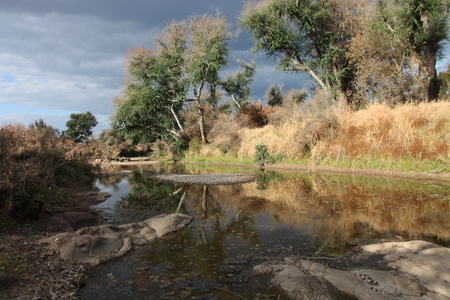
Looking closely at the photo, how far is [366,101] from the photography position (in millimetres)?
19766

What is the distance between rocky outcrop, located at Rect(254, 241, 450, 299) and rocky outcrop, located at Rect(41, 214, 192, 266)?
245 cm

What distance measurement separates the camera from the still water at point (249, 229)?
12.1ft

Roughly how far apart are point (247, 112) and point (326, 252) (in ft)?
74.8

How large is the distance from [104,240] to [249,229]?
115 inches

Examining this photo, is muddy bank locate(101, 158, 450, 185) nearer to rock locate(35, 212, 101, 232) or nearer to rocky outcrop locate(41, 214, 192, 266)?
rocky outcrop locate(41, 214, 192, 266)

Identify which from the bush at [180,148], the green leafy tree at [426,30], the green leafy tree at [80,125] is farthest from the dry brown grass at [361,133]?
the green leafy tree at [80,125]

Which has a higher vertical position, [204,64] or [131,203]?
[204,64]

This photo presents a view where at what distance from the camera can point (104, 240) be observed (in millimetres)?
4758

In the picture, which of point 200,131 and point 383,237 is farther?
point 200,131

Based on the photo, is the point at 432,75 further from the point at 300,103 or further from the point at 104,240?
the point at 104,240

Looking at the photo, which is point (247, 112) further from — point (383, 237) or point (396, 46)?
point (383, 237)

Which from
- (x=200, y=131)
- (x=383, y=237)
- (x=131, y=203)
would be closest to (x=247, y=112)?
(x=200, y=131)

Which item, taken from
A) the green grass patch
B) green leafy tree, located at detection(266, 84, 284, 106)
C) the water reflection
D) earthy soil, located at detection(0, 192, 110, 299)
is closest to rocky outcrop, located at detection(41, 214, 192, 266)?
earthy soil, located at detection(0, 192, 110, 299)

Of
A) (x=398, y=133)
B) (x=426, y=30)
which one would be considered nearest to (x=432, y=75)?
(x=426, y=30)
